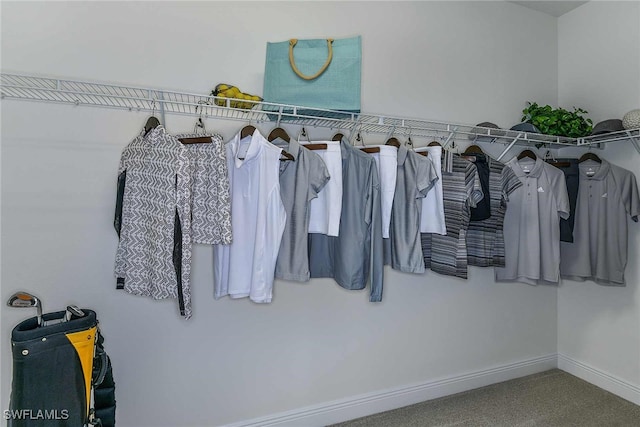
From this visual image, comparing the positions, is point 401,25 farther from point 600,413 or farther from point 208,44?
point 600,413

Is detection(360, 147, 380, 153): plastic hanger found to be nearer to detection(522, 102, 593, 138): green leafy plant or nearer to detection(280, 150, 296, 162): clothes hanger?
detection(280, 150, 296, 162): clothes hanger

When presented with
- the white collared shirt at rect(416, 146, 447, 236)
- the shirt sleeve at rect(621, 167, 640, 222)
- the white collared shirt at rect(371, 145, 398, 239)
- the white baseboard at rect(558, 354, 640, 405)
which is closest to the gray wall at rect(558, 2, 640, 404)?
the white baseboard at rect(558, 354, 640, 405)

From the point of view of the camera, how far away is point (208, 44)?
6.14 feet

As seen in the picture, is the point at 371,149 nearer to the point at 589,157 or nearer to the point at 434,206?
the point at 434,206

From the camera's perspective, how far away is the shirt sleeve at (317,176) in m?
1.60

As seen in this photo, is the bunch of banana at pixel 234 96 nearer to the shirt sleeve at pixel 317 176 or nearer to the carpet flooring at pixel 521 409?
the shirt sleeve at pixel 317 176

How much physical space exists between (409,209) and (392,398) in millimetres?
1300

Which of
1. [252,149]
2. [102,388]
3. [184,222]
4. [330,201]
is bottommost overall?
[102,388]

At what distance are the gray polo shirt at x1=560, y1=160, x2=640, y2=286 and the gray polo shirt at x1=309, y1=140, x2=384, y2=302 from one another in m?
1.57

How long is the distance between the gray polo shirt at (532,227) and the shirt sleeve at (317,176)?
1.31 meters

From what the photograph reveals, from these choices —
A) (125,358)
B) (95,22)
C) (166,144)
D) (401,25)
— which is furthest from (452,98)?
(125,358)

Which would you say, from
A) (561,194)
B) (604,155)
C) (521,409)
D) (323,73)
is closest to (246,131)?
(323,73)

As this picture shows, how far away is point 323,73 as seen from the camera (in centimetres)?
170

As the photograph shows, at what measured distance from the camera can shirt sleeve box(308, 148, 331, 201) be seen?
1599mm
